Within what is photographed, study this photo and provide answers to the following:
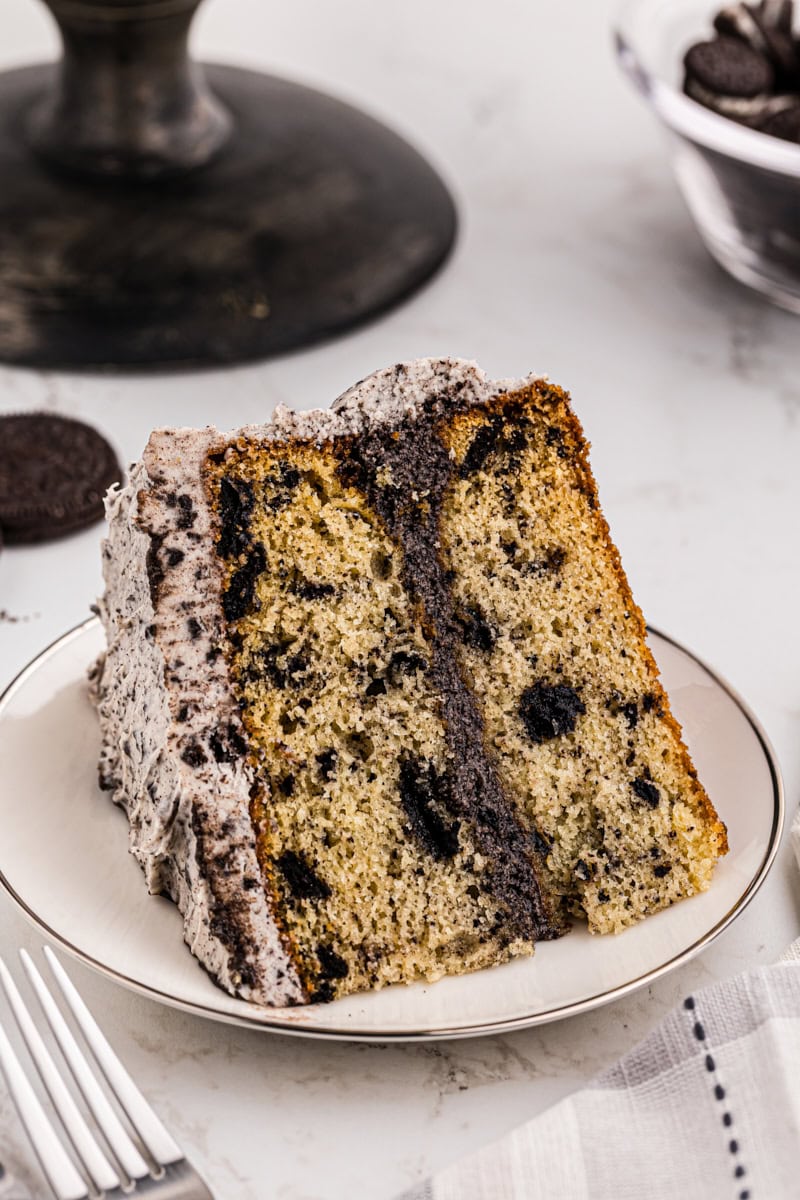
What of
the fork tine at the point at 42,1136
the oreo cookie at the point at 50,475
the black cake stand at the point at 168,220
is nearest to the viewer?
the fork tine at the point at 42,1136

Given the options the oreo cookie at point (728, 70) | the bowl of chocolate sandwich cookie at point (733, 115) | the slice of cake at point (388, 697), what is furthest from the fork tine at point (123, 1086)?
the oreo cookie at point (728, 70)

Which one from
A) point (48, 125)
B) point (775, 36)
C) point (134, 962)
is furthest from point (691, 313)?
point (134, 962)

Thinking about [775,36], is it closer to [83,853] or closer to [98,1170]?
[83,853]

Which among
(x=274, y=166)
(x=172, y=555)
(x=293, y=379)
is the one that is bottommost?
(x=293, y=379)

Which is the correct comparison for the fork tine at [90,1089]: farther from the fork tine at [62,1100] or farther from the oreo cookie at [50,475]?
the oreo cookie at [50,475]

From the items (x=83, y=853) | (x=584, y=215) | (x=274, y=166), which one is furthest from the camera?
(x=584, y=215)

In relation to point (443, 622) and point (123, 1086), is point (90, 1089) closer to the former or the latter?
point (123, 1086)
